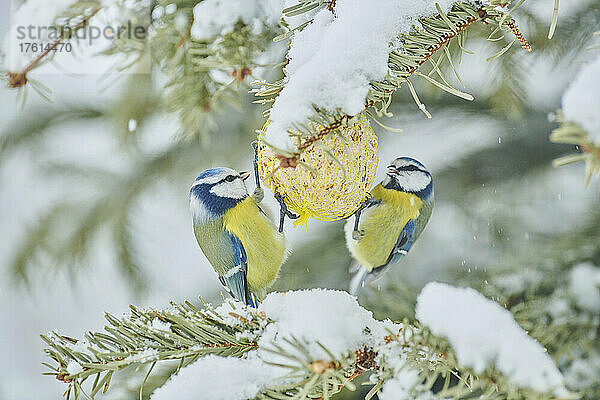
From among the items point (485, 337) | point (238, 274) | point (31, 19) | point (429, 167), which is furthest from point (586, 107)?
point (429, 167)

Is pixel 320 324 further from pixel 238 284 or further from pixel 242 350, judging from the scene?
pixel 238 284

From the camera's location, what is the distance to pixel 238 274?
0.46 meters

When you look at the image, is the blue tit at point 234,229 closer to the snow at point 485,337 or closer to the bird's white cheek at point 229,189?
the bird's white cheek at point 229,189

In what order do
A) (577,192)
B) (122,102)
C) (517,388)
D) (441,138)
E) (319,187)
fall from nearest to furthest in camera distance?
(517,388), (319,187), (122,102), (577,192), (441,138)

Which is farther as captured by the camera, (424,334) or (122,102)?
(122,102)

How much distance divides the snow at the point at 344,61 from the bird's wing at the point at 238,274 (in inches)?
8.0

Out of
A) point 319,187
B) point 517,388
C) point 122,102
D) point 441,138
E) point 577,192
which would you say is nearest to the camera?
point 517,388

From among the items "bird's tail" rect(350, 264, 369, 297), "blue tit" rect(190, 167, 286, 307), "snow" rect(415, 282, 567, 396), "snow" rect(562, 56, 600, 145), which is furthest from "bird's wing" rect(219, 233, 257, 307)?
"snow" rect(562, 56, 600, 145)

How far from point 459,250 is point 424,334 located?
76 centimetres

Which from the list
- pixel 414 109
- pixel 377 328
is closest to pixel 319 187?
pixel 377 328

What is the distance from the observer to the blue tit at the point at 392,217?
0.47m

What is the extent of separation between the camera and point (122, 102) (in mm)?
718

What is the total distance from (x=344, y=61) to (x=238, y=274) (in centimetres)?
25

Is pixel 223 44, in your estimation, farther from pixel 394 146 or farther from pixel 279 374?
pixel 394 146
